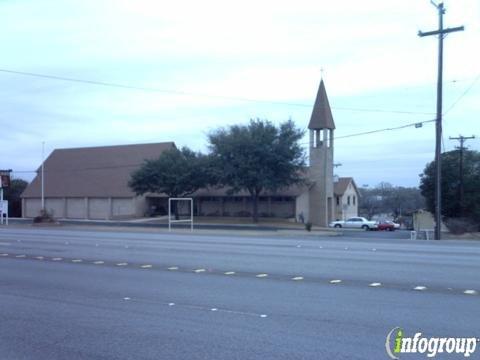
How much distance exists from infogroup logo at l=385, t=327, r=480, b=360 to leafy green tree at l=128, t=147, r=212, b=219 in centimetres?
5067

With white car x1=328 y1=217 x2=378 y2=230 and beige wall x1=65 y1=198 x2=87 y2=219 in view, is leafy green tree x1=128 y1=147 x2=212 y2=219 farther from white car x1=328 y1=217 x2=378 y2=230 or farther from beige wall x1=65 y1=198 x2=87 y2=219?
white car x1=328 y1=217 x2=378 y2=230

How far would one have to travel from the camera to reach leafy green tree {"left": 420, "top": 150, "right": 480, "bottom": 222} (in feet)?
193

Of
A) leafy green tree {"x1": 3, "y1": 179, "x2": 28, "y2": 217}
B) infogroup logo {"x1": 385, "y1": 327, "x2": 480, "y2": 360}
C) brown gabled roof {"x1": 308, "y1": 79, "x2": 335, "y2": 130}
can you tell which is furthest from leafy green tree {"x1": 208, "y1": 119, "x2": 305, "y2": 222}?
infogroup logo {"x1": 385, "y1": 327, "x2": 480, "y2": 360}

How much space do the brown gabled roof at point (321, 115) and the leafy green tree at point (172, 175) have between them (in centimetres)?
1132

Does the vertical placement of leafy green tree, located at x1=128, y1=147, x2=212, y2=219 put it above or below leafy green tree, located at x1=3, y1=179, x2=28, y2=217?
above

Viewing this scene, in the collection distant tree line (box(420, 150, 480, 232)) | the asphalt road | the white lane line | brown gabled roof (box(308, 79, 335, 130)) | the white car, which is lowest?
the white car

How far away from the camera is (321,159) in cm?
6172

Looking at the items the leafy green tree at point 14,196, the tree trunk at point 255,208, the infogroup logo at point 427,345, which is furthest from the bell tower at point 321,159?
the infogroup logo at point 427,345

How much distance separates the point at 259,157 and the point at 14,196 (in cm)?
3958

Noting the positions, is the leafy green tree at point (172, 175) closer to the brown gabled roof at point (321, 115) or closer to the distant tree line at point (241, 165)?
the distant tree line at point (241, 165)

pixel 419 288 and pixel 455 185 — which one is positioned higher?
pixel 455 185

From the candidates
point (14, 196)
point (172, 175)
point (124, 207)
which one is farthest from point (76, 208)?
point (172, 175)

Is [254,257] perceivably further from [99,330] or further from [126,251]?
[99,330]

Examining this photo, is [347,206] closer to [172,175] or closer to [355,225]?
[355,225]
